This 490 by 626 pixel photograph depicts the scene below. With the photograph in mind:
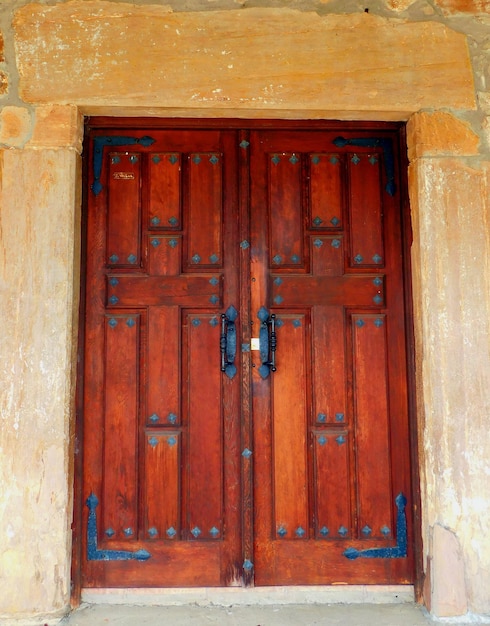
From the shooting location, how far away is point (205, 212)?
256cm

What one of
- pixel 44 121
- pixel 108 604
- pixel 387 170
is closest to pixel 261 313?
pixel 387 170

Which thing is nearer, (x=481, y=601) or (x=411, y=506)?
(x=481, y=601)

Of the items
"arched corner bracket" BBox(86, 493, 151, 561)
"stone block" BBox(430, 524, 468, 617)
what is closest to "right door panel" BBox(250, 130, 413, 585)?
"stone block" BBox(430, 524, 468, 617)

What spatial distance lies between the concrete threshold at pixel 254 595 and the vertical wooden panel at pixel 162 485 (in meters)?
0.25

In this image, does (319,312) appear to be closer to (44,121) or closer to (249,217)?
(249,217)

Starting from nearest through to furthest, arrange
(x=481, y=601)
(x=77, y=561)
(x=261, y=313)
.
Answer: (x=481, y=601) < (x=77, y=561) < (x=261, y=313)

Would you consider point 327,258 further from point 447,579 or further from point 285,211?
point 447,579

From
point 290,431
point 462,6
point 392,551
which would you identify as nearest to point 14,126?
point 290,431

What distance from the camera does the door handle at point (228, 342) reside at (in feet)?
8.14

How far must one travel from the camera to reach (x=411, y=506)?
2445 millimetres

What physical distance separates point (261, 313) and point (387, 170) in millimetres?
914

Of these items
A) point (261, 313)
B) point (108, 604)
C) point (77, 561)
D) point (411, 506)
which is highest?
point (261, 313)

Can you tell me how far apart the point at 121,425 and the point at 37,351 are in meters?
0.50

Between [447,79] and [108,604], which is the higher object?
[447,79]
